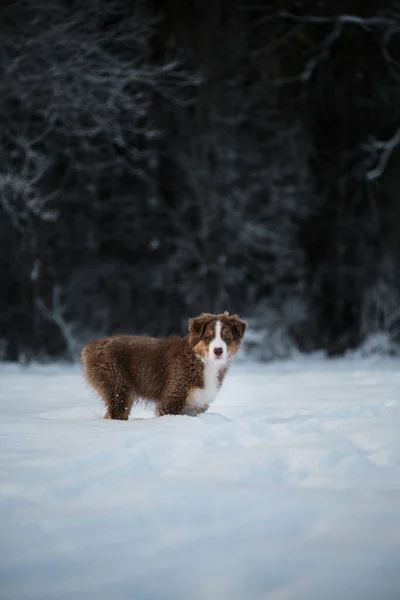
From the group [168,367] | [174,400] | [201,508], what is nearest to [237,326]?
[168,367]

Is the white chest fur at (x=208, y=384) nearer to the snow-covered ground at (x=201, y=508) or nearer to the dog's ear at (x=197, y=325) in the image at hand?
the dog's ear at (x=197, y=325)

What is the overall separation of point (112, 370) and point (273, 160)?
1369 cm

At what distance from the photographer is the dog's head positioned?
7008mm

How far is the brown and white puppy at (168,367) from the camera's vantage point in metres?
7.10

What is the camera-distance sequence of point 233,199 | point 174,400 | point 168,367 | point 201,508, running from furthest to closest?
1. point 233,199
2. point 168,367
3. point 174,400
4. point 201,508

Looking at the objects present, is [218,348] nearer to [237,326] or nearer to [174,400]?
[237,326]

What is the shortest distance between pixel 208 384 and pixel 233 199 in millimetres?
13011

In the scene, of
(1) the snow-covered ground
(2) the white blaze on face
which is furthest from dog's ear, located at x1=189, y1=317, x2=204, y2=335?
(1) the snow-covered ground

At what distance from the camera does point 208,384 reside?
7125 millimetres

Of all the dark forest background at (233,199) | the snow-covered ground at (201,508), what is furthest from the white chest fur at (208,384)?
the dark forest background at (233,199)

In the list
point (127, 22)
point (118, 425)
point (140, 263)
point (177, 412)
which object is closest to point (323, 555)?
point (118, 425)

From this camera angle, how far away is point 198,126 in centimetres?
1981

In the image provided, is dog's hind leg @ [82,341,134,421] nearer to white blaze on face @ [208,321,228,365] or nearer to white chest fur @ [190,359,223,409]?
white chest fur @ [190,359,223,409]

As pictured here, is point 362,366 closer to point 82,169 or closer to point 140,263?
point 140,263
